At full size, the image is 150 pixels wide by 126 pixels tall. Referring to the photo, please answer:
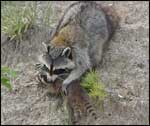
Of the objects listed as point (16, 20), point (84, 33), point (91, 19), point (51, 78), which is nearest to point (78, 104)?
point (51, 78)

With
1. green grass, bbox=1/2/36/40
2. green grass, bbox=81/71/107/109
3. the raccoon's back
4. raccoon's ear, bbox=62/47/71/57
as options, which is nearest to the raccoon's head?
raccoon's ear, bbox=62/47/71/57

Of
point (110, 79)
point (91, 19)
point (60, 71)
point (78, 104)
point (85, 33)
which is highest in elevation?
point (91, 19)

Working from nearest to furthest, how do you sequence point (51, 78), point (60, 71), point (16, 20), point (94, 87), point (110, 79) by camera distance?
point (94, 87) → point (51, 78) → point (60, 71) → point (110, 79) → point (16, 20)

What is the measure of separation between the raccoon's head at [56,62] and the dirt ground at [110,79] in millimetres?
296

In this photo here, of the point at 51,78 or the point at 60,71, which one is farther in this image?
the point at 60,71

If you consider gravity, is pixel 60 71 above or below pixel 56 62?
below

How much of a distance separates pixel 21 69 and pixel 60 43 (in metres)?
0.65

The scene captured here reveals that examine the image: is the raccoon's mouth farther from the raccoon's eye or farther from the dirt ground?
the dirt ground

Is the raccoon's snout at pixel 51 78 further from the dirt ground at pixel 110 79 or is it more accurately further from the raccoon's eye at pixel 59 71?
the dirt ground at pixel 110 79

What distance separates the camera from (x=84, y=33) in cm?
611

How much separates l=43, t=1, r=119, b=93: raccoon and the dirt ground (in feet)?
0.49

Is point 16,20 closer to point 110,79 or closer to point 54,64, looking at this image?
point 54,64

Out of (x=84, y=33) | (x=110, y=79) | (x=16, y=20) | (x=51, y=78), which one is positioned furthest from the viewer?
(x=16, y=20)

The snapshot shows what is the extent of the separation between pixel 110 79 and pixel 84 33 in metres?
0.81
